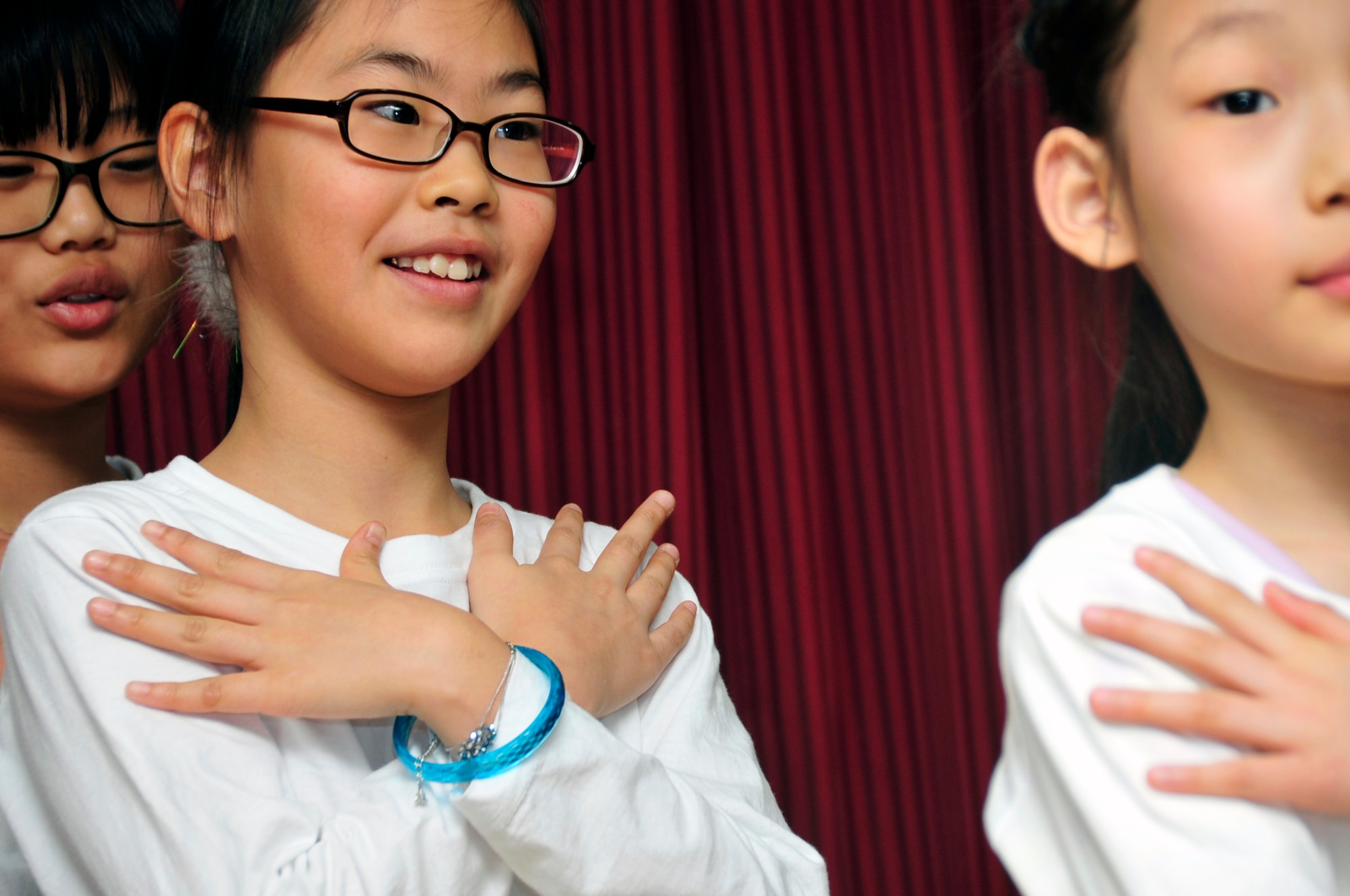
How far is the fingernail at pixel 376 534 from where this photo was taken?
0.97 metres

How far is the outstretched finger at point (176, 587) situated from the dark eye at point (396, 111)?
16.5 inches

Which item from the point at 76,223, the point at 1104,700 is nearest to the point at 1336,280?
the point at 1104,700

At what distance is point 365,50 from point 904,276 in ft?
2.42

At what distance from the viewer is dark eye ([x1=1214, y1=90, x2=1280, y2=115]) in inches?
26.8

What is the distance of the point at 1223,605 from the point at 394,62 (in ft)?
2.56

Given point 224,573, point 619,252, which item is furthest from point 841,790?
point 224,573

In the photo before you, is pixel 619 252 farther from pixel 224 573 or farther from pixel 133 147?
pixel 224 573

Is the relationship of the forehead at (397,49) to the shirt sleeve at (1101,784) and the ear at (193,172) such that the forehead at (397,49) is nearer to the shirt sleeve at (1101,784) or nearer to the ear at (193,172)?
the ear at (193,172)

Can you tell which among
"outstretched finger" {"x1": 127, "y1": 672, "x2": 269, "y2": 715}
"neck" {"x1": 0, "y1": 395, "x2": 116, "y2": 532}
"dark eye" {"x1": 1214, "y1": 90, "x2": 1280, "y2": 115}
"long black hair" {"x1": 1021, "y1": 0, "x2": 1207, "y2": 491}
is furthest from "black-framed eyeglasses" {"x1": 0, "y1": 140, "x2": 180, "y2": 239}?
"dark eye" {"x1": 1214, "y1": 90, "x2": 1280, "y2": 115}

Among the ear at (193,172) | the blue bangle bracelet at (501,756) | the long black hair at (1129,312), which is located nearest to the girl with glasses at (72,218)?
the ear at (193,172)

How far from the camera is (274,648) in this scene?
0.82 meters

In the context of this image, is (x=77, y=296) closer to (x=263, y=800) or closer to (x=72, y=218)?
(x=72, y=218)

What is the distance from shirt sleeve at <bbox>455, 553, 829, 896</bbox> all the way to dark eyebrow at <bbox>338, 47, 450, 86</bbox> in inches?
22.1

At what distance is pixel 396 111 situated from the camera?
38.9 inches
